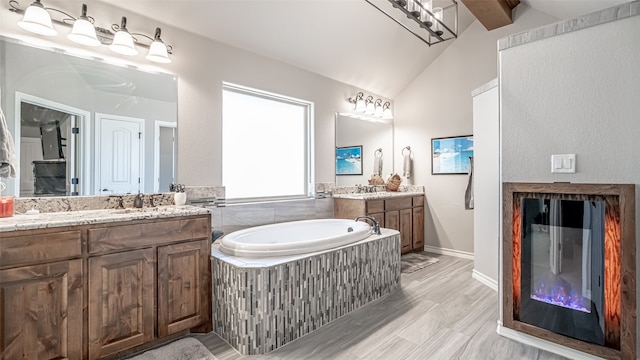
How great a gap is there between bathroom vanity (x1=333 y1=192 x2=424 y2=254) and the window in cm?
56

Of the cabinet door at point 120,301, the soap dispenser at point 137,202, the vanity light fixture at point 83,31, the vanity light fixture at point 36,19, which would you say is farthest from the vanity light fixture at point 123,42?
the cabinet door at point 120,301

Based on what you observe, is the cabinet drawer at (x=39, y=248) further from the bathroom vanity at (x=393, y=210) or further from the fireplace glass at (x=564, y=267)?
the fireplace glass at (x=564, y=267)

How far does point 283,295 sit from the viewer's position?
2.07m

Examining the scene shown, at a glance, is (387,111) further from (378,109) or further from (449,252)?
(449,252)

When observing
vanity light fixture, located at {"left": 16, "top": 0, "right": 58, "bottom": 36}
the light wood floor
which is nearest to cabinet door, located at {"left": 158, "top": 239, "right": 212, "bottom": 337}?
the light wood floor

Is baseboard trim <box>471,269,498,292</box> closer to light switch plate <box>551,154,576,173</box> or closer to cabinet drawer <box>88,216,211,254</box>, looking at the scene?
light switch plate <box>551,154,576,173</box>

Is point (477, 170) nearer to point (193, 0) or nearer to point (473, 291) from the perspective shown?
point (473, 291)

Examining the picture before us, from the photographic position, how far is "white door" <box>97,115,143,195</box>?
233 cm

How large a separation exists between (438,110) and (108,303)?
4487mm

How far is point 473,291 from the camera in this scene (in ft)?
10.0

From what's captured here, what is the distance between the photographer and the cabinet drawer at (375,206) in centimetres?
379

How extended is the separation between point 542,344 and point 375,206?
2.15m

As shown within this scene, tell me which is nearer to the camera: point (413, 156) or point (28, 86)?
point (28, 86)

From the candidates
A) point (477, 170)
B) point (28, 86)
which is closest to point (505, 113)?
point (477, 170)
